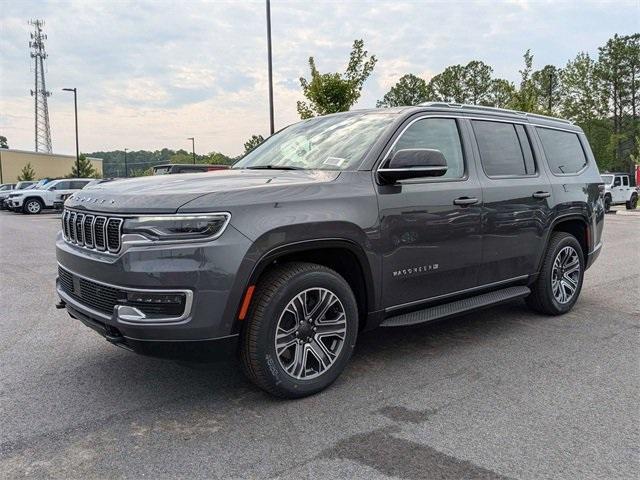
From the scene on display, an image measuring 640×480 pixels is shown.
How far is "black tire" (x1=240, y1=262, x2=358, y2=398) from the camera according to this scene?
3.27 meters

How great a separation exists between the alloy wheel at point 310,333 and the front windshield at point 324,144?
38.5 inches

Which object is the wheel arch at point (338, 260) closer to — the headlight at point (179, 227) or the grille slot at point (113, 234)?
the headlight at point (179, 227)

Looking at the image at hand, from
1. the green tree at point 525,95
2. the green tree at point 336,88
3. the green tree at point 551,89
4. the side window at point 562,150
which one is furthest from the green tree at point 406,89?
the side window at point 562,150

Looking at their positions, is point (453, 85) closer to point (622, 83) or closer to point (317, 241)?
point (622, 83)

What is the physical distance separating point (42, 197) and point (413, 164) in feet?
91.6

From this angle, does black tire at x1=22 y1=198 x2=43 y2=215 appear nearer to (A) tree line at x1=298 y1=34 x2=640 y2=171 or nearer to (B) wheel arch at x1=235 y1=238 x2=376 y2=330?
(B) wheel arch at x1=235 y1=238 x2=376 y2=330

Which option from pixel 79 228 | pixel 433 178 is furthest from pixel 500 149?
pixel 79 228

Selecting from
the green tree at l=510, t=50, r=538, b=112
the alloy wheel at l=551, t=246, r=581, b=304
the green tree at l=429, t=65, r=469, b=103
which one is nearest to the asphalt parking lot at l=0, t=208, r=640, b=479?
the alloy wheel at l=551, t=246, r=581, b=304

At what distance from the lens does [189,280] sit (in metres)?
3.03

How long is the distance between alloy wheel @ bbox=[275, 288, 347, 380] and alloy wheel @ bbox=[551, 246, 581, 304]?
283cm

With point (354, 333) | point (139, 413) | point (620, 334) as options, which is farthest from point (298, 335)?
point (620, 334)

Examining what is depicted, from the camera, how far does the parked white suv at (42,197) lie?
2694 cm

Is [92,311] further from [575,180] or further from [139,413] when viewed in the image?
[575,180]

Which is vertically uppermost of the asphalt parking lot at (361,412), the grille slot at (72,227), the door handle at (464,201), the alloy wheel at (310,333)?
the door handle at (464,201)
